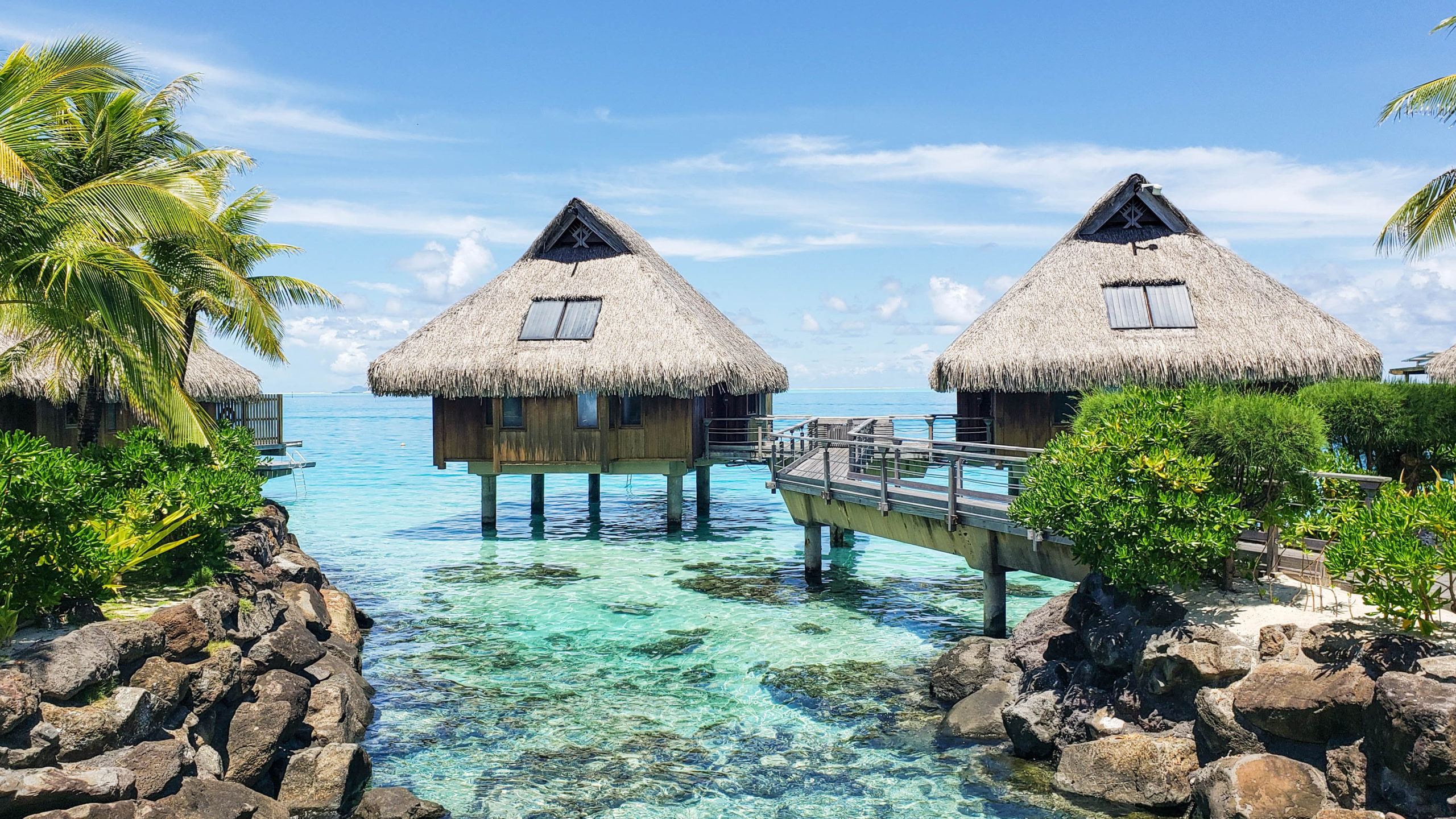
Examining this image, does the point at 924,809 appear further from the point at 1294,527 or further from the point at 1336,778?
the point at 1294,527

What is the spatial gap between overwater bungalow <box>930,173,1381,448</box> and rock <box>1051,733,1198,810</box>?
32.3 ft

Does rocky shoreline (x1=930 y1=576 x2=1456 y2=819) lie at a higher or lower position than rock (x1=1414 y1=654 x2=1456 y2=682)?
lower

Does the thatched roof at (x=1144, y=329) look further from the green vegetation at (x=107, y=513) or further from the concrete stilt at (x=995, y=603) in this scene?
the green vegetation at (x=107, y=513)

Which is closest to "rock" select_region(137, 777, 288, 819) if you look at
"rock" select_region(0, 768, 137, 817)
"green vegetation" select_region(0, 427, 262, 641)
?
"rock" select_region(0, 768, 137, 817)

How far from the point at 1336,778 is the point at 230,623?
34.8ft

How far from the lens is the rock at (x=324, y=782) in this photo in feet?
29.7

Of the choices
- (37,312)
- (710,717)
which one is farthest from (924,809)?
(37,312)

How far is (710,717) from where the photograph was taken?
1172 cm

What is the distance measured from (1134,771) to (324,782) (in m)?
7.41

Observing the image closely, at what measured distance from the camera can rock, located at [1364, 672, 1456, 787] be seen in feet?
23.5

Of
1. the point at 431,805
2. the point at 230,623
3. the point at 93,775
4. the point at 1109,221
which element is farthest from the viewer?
the point at 1109,221

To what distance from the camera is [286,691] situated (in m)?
10.3

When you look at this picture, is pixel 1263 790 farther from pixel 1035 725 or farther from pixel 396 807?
pixel 396 807

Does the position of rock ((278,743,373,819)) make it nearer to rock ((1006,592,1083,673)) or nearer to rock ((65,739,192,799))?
rock ((65,739,192,799))
